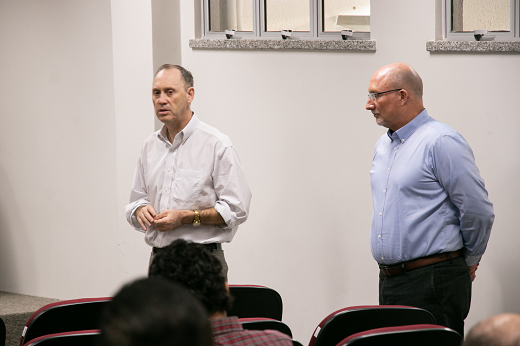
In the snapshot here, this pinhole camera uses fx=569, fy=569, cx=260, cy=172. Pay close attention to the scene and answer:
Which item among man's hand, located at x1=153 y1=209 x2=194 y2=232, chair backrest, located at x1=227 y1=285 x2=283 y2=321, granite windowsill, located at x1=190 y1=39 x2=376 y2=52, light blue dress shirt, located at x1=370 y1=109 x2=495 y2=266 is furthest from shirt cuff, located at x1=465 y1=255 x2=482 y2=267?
granite windowsill, located at x1=190 y1=39 x2=376 y2=52

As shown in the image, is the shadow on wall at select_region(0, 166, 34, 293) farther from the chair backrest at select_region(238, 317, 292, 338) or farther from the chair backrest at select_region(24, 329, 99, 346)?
the chair backrest at select_region(238, 317, 292, 338)

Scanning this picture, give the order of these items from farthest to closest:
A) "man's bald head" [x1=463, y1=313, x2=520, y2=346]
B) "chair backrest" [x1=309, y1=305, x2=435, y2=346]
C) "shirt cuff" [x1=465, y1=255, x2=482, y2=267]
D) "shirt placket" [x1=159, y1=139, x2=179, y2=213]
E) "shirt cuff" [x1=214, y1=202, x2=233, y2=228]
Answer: "shirt placket" [x1=159, y1=139, x2=179, y2=213] → "shirt cuff" [x1=214, y1=202, x2=233, y2=228] → "shirt cuff" [x1=465, y1=255, x2=482, y2=267] → "chair backrest" [x1=309, y1=305, x2=435, y2=346] → "man's bald head" [x1=463, y1=313, x2=520, y2=346]

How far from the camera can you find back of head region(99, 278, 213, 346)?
0.78 m

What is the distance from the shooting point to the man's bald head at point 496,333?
0.97m

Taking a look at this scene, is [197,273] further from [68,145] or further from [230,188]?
[68,145]

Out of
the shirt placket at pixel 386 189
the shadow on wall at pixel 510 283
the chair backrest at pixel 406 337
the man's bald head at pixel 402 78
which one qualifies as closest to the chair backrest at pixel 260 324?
the chair backrest at pixel 406 337

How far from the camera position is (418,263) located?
2441 millimetres

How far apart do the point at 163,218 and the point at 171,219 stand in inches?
1.5

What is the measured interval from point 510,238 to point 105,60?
112 inches

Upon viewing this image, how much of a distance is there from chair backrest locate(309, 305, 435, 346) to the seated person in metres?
0.46

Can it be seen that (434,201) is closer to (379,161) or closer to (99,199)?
(379,161)

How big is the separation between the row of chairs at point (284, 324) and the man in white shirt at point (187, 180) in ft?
1.86

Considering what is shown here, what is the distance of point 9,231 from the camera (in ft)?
14.4

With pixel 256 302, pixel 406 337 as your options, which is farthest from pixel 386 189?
pixel 406 337
